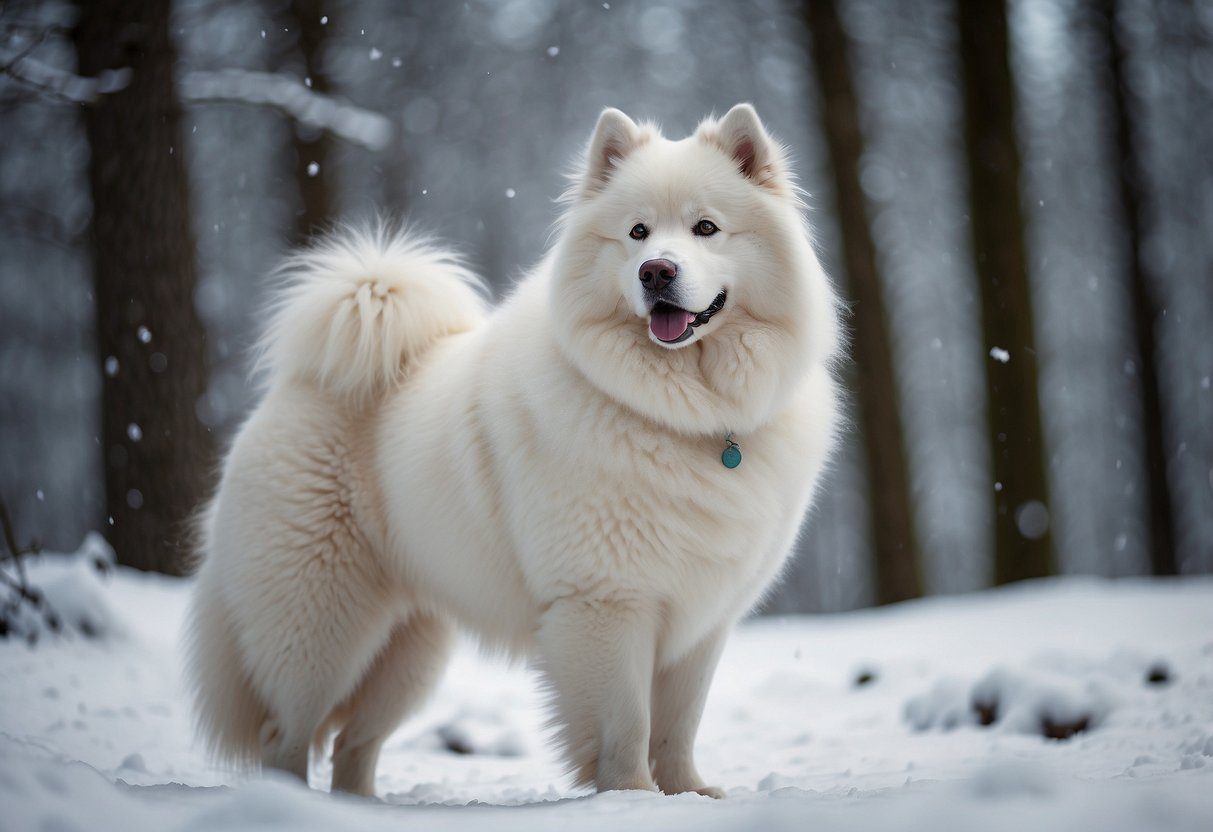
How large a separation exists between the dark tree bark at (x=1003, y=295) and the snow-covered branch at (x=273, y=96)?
467cm

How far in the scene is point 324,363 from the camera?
12.0ft

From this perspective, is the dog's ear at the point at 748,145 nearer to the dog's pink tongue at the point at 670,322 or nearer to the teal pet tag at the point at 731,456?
the dog's pink tongue at the point at 670,322

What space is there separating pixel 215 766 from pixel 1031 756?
304cm

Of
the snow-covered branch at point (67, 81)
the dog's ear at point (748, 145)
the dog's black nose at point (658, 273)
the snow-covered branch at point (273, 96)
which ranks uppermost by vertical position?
the snow-covered branch at point (273, 96)

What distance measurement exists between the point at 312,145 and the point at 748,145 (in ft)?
22.1

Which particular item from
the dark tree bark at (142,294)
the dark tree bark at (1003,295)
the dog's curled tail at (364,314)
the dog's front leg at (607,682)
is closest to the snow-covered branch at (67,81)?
the dark tree bark at (142,294)

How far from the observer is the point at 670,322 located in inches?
116

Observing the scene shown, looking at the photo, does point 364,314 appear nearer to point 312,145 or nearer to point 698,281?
point 698,281

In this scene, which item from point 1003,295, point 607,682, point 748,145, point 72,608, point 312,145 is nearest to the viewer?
point 607,682

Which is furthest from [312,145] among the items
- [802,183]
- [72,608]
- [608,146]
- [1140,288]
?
[1140,288]

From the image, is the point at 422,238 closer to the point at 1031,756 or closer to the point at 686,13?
the point at 1031,756

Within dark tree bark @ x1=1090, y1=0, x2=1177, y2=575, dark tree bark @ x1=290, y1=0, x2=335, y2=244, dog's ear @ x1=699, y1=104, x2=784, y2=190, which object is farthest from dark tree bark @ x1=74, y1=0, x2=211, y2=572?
dark tree bark @ x1=1090, y1=0, x2=1177, y2=575

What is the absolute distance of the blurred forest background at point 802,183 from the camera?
604cm

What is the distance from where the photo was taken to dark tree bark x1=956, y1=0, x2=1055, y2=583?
7066 mm
